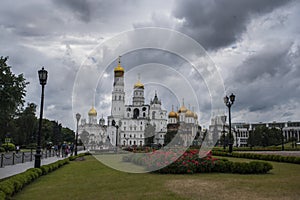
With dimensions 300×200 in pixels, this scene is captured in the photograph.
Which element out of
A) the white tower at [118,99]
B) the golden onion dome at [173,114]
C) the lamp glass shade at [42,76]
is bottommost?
the lamp glass shade at [42,76]

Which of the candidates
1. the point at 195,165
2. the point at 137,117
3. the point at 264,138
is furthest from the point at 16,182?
the point at 137,117

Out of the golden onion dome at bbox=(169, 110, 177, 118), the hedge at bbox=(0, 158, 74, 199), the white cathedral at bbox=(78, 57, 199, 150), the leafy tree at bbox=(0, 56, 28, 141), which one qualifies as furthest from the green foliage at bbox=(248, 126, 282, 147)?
the hedge at bbox=(0, 158, 74, 199)

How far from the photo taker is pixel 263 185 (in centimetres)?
912

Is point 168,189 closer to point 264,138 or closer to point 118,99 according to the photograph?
point 264,138

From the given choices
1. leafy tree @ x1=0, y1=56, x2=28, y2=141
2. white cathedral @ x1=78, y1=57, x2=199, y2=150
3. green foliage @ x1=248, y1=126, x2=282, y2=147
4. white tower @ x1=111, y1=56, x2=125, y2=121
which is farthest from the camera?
white tower @ x1=111, y1=56, x2=125, y2=121

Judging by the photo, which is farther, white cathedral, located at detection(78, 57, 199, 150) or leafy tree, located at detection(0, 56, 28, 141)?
white cathedral, located at detection(78, 57, 199, 150)

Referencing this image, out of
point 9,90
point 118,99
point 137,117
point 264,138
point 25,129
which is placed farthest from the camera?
point 137,117

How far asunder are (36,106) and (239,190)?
220ft

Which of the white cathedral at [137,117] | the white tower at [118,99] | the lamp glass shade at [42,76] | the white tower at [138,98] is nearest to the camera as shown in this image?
the lamp glass shade at [42,76]

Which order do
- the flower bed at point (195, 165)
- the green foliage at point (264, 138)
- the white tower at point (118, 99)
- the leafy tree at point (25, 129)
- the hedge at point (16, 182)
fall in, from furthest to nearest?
the white tower at point (118, 99), the green foliage at point (264, 138), the leafy tree at point (25, 129), the flower bed at point (195, 165), the hedge at point (16, 182)

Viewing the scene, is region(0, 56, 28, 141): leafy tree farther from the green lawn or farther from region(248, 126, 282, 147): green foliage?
region(248, 126, 282, 147): green foliage

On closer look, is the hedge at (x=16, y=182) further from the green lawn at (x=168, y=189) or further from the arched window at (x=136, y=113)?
the arched window at (x=136, y=113)

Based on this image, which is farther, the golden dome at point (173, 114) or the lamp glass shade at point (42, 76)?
the golden dome at point (173, 114)

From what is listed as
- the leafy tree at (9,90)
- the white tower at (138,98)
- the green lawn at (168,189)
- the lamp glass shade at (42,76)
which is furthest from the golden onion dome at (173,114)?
the green lawn at (168,189)
